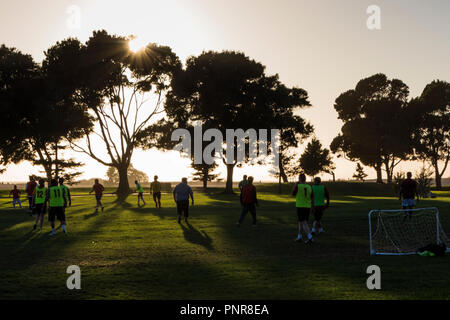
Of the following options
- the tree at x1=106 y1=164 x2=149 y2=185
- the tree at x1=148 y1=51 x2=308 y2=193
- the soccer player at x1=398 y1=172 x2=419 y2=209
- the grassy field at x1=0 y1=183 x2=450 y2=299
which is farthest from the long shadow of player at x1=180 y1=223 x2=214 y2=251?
the tree at x1=106 y1=164 x2=149 y2=185

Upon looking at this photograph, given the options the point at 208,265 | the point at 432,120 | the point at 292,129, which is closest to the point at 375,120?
the point at 432,120

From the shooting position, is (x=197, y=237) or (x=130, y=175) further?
(x=130, y=175)

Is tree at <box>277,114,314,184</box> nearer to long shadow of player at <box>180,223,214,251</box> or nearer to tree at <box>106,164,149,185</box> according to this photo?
long shadow of player at <box>180,223,214,251</box>

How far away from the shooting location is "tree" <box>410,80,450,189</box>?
71500 mm

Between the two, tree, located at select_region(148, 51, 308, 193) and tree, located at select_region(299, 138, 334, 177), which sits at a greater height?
tree, located at select_region(148, 51, 308, 193)

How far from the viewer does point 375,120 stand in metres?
71.8

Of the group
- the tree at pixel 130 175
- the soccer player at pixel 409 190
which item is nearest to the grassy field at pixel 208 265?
the soccer player at pixel 409 190

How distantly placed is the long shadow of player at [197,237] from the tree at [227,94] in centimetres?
3213

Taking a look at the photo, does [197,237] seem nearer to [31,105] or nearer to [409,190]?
[409,190]

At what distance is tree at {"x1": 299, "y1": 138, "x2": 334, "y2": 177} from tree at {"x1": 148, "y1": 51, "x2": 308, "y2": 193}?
25.6m

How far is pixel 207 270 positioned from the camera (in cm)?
972

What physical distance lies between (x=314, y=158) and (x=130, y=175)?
4620 inches

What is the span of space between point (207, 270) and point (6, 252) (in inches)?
260

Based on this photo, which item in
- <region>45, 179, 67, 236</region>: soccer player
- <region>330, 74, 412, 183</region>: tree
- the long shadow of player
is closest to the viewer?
the long shadow of player
